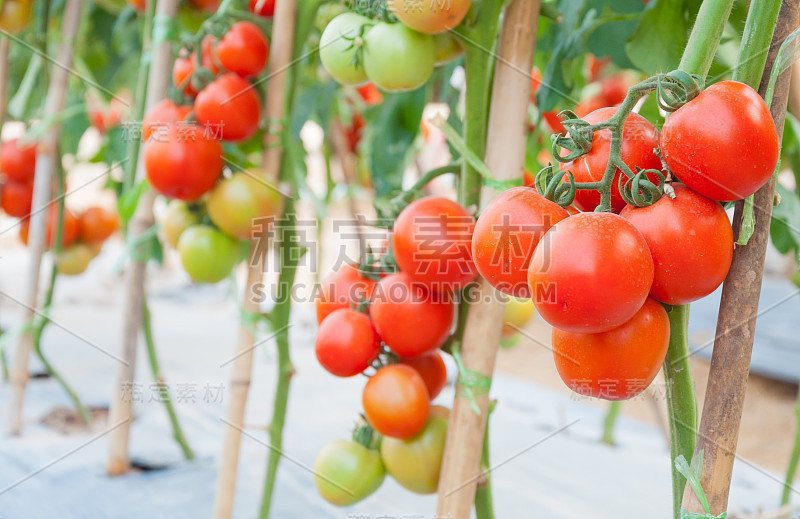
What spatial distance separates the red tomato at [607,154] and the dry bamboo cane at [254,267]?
48 centimetres

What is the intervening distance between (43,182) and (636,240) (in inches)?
40.8

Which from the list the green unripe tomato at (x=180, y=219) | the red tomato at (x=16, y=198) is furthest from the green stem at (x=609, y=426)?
the red tomato at (x=16, y=198)

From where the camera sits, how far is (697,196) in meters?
0.30

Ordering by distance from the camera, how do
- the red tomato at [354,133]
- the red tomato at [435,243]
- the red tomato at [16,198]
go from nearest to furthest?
the red tomato at [435,243]
the red tomato at [16,198]
the red tomato at [354,133]

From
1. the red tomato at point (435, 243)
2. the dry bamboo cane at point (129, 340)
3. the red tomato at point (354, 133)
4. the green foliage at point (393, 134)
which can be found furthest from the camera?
the red tomato at point (354, 133)

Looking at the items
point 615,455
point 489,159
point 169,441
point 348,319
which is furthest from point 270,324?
point 615,455

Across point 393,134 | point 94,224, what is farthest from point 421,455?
point 94,224

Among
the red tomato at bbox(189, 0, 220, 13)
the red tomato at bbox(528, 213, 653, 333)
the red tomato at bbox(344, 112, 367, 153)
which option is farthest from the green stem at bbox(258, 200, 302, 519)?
the red tomato at bbox(344, 112, 367, 153)

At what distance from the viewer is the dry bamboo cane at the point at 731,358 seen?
324mm

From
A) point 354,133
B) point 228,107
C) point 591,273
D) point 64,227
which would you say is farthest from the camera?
point 354,133

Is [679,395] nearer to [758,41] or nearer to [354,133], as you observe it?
[758,41]

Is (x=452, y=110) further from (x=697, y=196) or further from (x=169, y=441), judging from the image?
(x=169, y=441)

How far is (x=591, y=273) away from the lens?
274 millimetres

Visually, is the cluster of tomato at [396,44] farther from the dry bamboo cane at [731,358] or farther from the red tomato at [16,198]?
the red tomato at [16,198]
